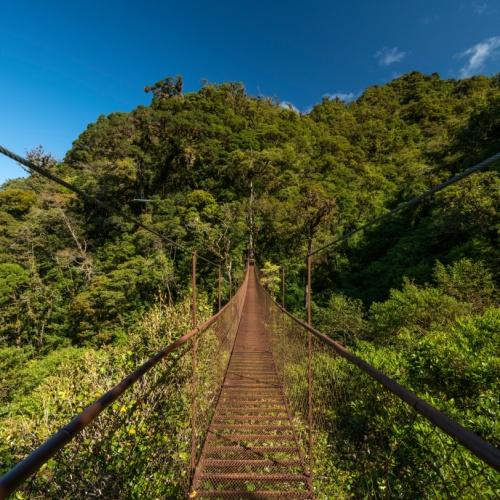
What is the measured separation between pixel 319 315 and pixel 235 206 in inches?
354

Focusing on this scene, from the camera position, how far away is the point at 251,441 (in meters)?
2.38

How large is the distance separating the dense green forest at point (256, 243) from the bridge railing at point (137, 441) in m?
A: 0.27

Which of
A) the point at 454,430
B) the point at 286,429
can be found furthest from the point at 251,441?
the point at 454,430

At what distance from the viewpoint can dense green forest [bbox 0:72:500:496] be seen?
4195mm

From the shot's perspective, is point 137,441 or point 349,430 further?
point 349,430

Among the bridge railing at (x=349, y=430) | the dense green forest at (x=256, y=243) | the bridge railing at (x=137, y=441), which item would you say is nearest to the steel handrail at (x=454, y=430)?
the bridge railing at (x=137, y=441)

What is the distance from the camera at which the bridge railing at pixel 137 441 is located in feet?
1.64

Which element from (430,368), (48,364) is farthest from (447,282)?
(48,364)

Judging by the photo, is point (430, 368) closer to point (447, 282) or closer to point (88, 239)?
point (447, 282)

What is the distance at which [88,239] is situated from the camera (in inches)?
653

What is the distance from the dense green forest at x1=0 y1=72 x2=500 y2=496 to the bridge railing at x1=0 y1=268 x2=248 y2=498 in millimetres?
265

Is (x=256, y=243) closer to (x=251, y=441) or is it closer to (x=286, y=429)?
(x=251, y=441)

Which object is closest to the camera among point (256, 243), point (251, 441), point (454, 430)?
point (454, 430)

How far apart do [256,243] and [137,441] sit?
17197 mm
